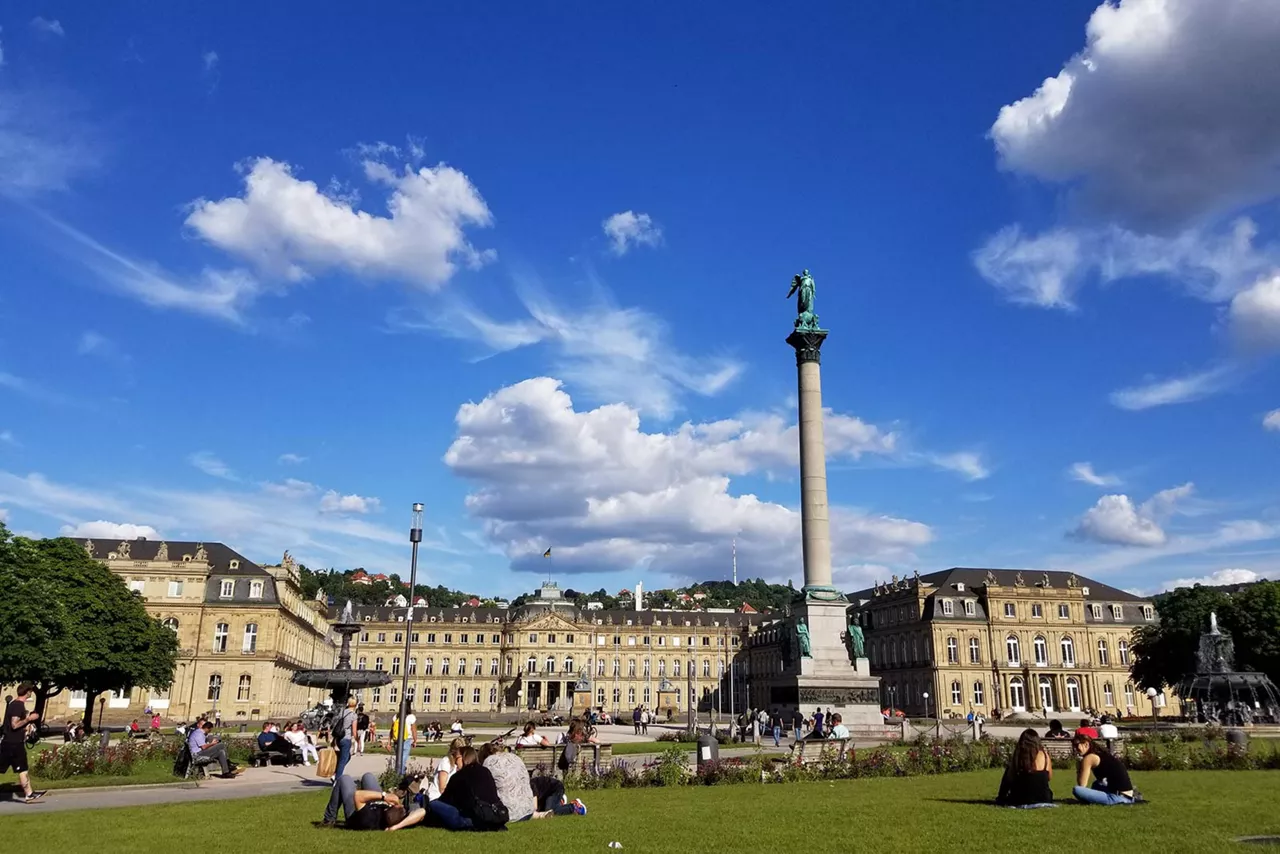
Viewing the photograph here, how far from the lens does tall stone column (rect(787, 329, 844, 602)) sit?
42.4m

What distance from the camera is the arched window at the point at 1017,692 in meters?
97.8

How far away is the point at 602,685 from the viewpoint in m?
141

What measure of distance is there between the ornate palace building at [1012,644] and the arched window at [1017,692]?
109mm

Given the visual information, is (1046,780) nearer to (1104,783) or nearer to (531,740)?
(1104,783)

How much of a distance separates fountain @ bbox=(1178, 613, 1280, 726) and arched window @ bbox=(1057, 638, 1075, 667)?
43.6m

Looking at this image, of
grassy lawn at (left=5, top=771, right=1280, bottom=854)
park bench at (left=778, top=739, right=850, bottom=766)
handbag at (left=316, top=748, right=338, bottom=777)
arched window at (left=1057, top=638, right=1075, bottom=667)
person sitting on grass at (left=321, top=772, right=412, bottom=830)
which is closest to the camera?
grassy lawn at (left=5, top=771, right=1280, bottom=854)

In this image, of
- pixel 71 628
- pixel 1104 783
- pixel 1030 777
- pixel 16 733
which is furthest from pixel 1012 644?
pixel 16 733

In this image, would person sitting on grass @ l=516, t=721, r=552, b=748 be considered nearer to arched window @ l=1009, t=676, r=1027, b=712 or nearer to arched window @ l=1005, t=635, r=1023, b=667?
arched window @ l=1009, t=676, r=1027, b=712

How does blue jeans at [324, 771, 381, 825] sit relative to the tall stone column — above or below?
below

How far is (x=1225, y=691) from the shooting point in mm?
53562

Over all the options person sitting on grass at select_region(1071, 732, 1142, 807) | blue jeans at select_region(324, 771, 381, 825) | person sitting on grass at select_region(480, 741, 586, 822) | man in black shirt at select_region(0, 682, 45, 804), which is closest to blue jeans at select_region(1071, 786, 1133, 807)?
person sitting on grass at select_region(1071, 732, 1142, 807)

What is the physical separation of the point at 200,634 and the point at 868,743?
243ft

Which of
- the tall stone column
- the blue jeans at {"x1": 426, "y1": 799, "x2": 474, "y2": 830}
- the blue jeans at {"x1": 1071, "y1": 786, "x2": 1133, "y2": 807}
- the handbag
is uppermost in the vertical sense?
the tall stone column

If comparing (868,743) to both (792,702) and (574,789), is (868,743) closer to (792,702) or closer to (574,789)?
(792,702)
